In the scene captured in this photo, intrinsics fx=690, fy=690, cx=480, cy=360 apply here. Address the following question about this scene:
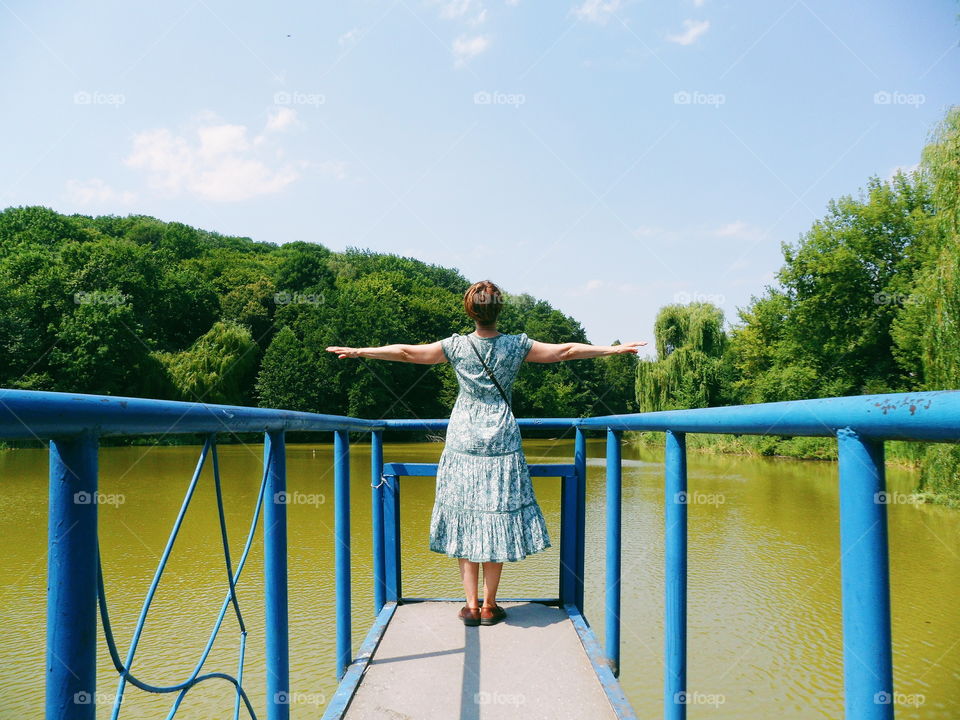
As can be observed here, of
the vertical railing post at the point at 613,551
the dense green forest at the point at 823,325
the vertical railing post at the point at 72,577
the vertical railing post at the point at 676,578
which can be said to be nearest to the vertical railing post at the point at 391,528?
the vertical railing post at the point at 613,551

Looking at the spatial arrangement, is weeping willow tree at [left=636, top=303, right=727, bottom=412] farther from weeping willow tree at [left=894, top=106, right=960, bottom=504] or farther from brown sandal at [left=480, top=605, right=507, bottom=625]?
brown sandal at [left=480, top=605, right=507, bottom=625]

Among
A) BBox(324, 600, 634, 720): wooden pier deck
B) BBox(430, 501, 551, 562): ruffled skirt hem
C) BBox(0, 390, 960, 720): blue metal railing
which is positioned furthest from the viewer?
BBox(430, 501, 551, 562): ruffled skirt hem

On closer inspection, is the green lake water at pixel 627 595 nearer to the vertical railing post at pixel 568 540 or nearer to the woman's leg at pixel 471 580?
the woman's leg at pixel 471 580

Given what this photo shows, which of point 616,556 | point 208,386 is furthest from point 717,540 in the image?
point 208,386

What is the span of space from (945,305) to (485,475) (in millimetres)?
9692

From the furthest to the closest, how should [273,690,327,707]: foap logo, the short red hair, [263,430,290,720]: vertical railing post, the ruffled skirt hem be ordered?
[273,690,327,707]: foap logo, the short red hair, the ruffled skirt hem, [263,430,290,720]: vertical railing post

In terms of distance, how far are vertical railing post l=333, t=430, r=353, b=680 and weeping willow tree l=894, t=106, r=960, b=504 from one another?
915cm

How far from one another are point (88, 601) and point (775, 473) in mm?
18965

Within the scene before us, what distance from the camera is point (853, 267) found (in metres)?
27.7

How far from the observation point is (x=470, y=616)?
279 cm

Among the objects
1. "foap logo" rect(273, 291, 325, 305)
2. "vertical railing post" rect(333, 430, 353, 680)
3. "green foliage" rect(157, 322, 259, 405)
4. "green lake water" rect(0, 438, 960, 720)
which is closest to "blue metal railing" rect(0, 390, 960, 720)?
"vertical railing post" rect(333, 430, 353, 680)

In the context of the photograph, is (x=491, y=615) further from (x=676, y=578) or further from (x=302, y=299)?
(x=302, y=299)

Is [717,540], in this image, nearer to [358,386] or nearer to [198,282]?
[358,386]

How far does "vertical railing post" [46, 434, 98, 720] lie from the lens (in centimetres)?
71
